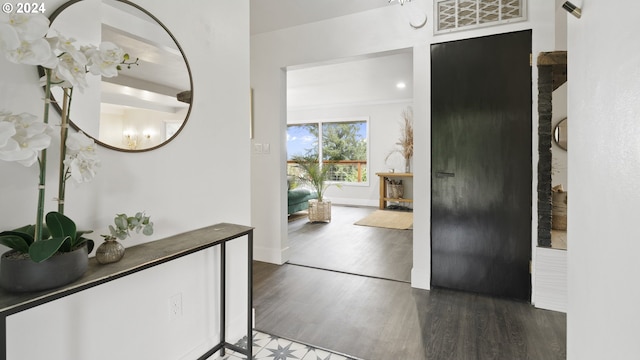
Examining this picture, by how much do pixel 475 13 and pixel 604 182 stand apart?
7.03 ft

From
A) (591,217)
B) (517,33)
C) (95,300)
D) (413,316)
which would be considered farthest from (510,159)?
(95,300)

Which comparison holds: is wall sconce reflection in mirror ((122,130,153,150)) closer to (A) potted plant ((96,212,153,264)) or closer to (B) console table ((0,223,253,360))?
(A) potted plant ((96,212,153,264))

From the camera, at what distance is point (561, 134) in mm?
3498

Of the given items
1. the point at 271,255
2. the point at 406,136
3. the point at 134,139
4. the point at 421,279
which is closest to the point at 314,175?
the point at 406,136

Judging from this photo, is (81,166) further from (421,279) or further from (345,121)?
(345,121)

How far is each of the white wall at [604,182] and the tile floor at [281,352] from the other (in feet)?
3.88

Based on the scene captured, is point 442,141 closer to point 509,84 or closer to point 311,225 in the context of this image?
point 509,84

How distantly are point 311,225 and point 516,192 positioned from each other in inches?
139

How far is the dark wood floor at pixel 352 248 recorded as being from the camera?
3311 millimetres

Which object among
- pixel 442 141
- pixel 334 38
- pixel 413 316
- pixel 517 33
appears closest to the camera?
pixel 413 316

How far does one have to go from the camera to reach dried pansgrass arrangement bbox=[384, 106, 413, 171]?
7133 mm

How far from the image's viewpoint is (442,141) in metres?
2.71

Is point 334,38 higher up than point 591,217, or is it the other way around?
point 334,38

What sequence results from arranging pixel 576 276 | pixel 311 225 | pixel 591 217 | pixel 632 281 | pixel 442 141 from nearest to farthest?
pixel 632 281
pixel 591 217
pixel 576 276
pixel 442 141
pixel 311 225
